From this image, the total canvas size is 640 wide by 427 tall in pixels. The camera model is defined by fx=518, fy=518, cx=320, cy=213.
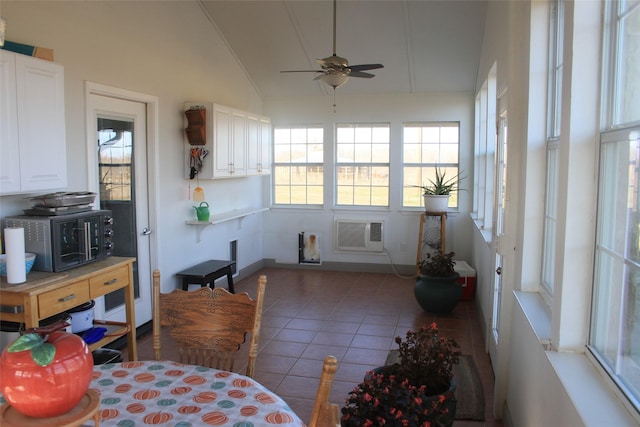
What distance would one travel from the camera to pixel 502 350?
3262 mm

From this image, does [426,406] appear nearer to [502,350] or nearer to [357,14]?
[502,350]

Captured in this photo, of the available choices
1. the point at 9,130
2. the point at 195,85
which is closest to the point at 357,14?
the point at 195,85

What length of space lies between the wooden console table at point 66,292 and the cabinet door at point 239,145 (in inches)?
107

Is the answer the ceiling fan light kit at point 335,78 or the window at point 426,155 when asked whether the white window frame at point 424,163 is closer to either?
the window at point 426,155

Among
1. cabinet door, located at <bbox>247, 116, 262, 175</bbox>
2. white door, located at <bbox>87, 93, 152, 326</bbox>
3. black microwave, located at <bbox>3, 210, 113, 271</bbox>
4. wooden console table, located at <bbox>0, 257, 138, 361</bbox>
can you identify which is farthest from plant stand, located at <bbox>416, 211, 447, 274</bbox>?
black microwave, located at <bbox>3, 210, 113, 271</bbox>

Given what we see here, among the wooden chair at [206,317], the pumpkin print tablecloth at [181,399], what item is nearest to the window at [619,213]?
the pumpkin print tablecloth at [181,399]

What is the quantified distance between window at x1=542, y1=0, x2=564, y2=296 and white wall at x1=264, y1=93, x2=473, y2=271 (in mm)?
4337

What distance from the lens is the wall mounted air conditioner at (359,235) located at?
746 cm

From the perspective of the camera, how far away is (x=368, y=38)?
6078 mm

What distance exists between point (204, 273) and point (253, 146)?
206 centimetres

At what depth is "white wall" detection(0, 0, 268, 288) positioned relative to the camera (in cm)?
Answer: 371

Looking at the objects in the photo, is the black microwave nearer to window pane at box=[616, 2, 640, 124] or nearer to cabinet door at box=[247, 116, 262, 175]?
window pane at box=[616, 2, 640, 124]

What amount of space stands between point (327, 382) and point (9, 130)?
2.54 m

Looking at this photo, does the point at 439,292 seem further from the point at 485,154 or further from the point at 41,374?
the point at 41,374
